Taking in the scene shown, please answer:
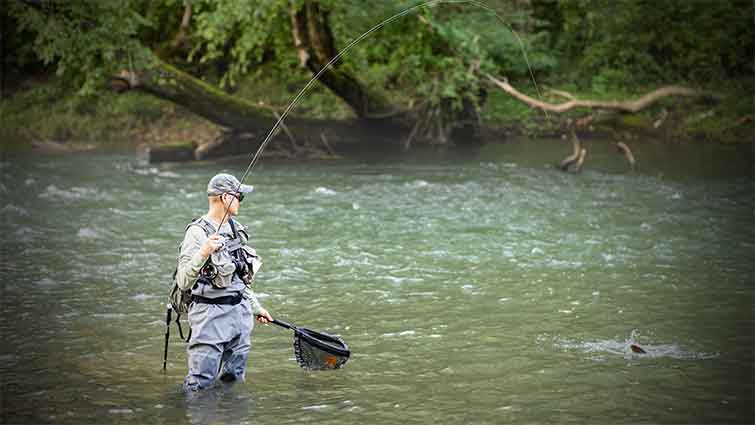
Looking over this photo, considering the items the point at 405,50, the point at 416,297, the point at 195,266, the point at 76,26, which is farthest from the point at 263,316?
the point at 405,50

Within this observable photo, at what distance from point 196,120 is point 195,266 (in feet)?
71.0

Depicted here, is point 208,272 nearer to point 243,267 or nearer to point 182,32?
point 243,267

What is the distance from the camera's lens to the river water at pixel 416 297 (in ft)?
20.9

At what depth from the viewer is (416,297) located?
9.36m

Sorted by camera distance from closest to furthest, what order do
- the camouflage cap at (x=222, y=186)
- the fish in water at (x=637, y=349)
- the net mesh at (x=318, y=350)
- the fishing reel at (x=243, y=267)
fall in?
the camouflage cap at (x=222, y=186)
the fishing reel at (x=243, y=267)
the net mesh at (x=318, y=350)
the fish in water at (x=637, y=349)

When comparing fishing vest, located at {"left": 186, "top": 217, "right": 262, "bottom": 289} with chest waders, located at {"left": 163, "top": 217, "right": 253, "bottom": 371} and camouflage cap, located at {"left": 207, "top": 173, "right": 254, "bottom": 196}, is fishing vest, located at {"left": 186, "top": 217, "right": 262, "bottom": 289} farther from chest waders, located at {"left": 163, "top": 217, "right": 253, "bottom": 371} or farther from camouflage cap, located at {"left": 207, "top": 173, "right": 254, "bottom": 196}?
camouflage cap, located at {"left": 207, "top": 173, "right": 254, "bottom": 196}

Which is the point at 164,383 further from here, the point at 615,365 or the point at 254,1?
the point at 254,1

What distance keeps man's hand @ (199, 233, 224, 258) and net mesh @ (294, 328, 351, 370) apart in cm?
111

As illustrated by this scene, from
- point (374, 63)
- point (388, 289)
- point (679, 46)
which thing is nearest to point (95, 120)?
point (374, 63)

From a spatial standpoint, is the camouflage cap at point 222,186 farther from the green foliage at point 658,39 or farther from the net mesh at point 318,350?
the green foliage at point 658,39

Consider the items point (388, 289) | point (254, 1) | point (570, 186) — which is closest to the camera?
point (388, 289)

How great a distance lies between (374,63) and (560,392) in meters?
17.7

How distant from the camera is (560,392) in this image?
6.50 meters

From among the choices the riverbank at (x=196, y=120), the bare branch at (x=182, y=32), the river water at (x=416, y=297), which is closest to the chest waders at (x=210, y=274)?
the river water at (x=416, y=297)
